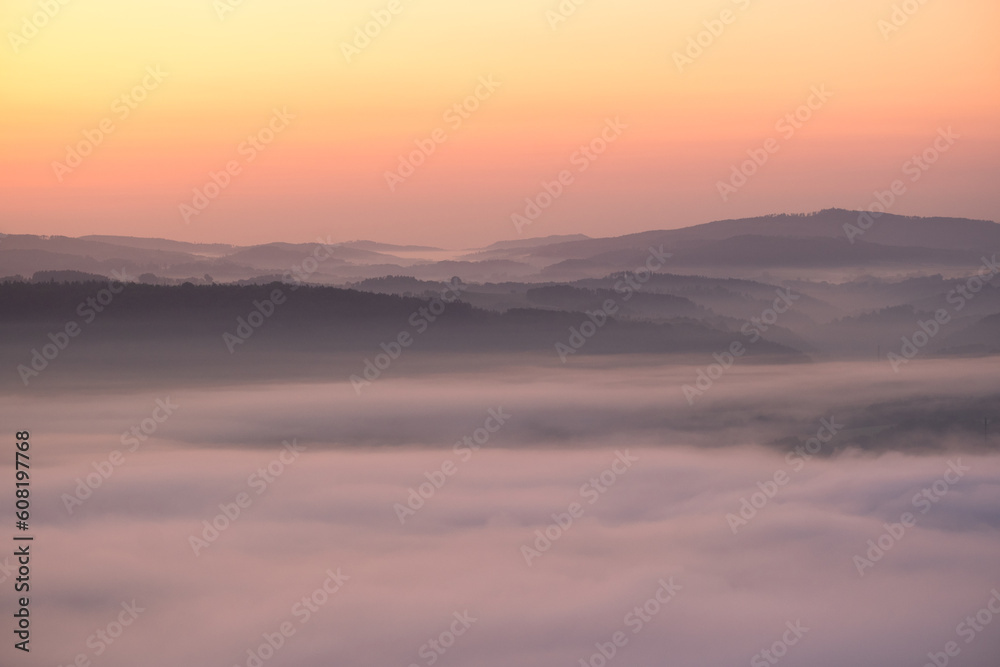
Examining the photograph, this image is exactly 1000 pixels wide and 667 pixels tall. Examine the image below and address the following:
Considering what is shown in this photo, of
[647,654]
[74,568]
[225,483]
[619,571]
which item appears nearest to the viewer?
[74,568]

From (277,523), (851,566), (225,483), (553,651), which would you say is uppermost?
(553,651)

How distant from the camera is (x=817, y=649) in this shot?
9269 cm

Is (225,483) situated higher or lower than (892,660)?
lower

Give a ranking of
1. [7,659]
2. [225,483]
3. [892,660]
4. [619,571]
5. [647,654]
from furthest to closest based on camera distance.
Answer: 1. [225,483]
2. [619,571]
3. [647,654]
4. [892,660]
5. [7,659]

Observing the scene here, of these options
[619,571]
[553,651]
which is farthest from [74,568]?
[619,571]

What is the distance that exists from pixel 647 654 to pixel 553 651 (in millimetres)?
16197

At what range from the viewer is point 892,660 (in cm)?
7988

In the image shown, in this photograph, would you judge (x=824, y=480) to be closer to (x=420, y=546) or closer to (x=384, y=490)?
(x=384, y=490)

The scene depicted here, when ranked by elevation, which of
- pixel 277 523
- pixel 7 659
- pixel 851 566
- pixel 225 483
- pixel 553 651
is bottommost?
pixel 225 483

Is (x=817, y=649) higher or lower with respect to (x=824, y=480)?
higher

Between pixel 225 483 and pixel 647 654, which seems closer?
pixel 647 654

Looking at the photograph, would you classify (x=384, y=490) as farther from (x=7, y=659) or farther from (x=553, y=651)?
(x=7, y=659)

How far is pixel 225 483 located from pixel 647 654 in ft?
260

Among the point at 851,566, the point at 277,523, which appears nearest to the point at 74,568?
the point at 277,523
